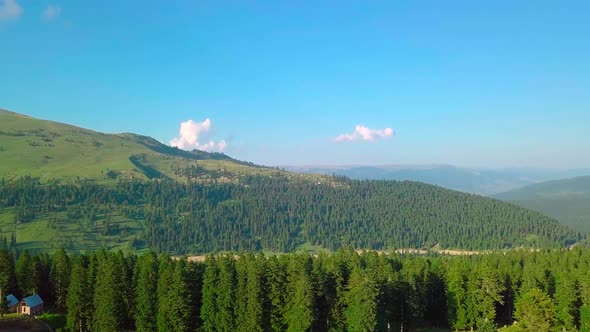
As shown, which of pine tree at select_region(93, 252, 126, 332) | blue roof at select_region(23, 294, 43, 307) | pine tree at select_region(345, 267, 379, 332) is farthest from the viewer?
blue roof at select_region(23, 294, 43, 307)

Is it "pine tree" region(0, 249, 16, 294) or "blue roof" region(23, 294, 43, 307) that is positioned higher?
"pine tree" region(0, 249, 16, 294)

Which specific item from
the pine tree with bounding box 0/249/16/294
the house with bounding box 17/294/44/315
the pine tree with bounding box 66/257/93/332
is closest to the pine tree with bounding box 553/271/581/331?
the pine tree with bounding box 66/257/93/332

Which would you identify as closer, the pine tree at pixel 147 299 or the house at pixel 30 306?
the pine tree at pixel 147 299

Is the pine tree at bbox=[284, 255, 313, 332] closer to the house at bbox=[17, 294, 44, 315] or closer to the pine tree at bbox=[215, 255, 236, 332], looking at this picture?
the pine tree at bbox=[215, 255, 236, 332]

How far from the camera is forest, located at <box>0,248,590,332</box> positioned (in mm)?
59875

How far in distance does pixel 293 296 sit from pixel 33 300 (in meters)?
43.5

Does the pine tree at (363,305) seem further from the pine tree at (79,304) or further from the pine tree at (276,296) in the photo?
the pine tree at (79,304)

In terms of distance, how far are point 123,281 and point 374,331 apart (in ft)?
117

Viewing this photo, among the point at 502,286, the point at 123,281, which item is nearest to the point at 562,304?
the point at 502,286

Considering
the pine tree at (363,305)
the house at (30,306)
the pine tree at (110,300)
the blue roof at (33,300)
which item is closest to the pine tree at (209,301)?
the pine tree at (110,300)

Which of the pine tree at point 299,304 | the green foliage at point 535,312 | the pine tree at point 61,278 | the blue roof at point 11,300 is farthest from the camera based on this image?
the pine tree at point 61,278

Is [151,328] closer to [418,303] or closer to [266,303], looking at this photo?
[266,303]

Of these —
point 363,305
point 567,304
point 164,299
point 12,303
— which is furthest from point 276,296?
point 12,303

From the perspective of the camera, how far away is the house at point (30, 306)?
2822 inches
